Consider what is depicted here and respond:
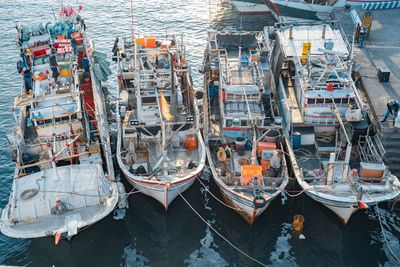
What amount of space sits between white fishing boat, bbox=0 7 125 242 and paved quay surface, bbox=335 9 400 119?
18.9 metres

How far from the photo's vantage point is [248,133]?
34.9m

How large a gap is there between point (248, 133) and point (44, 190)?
1349cm

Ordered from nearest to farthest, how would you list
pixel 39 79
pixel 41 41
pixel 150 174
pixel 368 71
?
pixel 150 174, pixel 39 79, pixel 368 71, pixel 41 41

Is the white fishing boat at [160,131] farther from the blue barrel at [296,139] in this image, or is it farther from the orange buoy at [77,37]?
the orange buoy at [77,37]

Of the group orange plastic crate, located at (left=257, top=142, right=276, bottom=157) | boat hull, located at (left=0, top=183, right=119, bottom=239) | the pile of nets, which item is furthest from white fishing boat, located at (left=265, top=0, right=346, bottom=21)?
boat hull, located at (left=0, top=183, right=119, bottom=239)

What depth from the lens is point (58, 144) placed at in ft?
110

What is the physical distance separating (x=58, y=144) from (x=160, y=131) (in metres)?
6.52

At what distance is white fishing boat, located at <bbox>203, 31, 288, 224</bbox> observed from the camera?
1212 inches

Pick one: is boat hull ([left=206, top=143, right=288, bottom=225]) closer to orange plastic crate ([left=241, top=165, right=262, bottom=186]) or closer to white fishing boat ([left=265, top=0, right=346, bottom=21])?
orange plastic crate ([left=241, top=165, right=262, bottom=186])

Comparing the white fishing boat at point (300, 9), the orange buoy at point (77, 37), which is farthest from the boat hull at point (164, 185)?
the white fishing boat at point (300, 9)

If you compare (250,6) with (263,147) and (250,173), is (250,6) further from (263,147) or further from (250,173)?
(250,173)

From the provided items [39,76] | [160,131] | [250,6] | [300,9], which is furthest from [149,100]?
[250,6]

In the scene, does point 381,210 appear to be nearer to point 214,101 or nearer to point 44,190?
point 214,101

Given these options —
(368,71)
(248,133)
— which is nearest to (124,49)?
(248,133)
